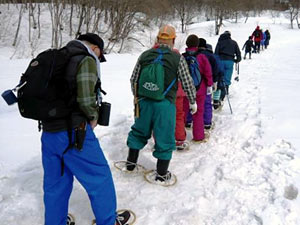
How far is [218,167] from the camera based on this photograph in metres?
3.74

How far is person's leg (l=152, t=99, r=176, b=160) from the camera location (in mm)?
3121

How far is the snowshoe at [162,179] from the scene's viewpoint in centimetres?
336

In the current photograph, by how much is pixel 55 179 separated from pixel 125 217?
81cm

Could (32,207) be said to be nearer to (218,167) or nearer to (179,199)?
(179,199)

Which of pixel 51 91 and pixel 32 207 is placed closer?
pixel 51 91

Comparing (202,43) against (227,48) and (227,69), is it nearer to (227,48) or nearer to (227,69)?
(227,48)

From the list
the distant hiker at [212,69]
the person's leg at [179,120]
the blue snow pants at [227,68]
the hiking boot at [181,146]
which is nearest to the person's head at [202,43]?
the distant hiker at [212,69]

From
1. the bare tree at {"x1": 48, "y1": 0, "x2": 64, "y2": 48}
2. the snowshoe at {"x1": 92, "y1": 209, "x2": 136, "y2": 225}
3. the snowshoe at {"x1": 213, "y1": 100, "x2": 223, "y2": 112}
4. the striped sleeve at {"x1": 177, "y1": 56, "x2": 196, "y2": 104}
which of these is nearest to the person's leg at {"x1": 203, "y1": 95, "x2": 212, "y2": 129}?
the snowshoe at {"x1": 213, "y1": 100, "x2": 223, "y2": 112}

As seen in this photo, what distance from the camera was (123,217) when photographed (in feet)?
8.69

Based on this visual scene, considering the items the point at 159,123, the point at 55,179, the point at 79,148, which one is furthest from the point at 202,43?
the point at 55,179

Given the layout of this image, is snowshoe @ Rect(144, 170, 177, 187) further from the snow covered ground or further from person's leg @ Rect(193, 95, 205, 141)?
person's leg @ Rect(193, 95, 205, 141)

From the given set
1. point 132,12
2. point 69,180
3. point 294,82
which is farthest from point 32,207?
point 132,12

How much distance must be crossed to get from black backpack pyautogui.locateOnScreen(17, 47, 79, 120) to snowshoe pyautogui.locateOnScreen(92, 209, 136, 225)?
119 centimetres

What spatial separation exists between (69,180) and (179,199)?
Result: 1.29 m
